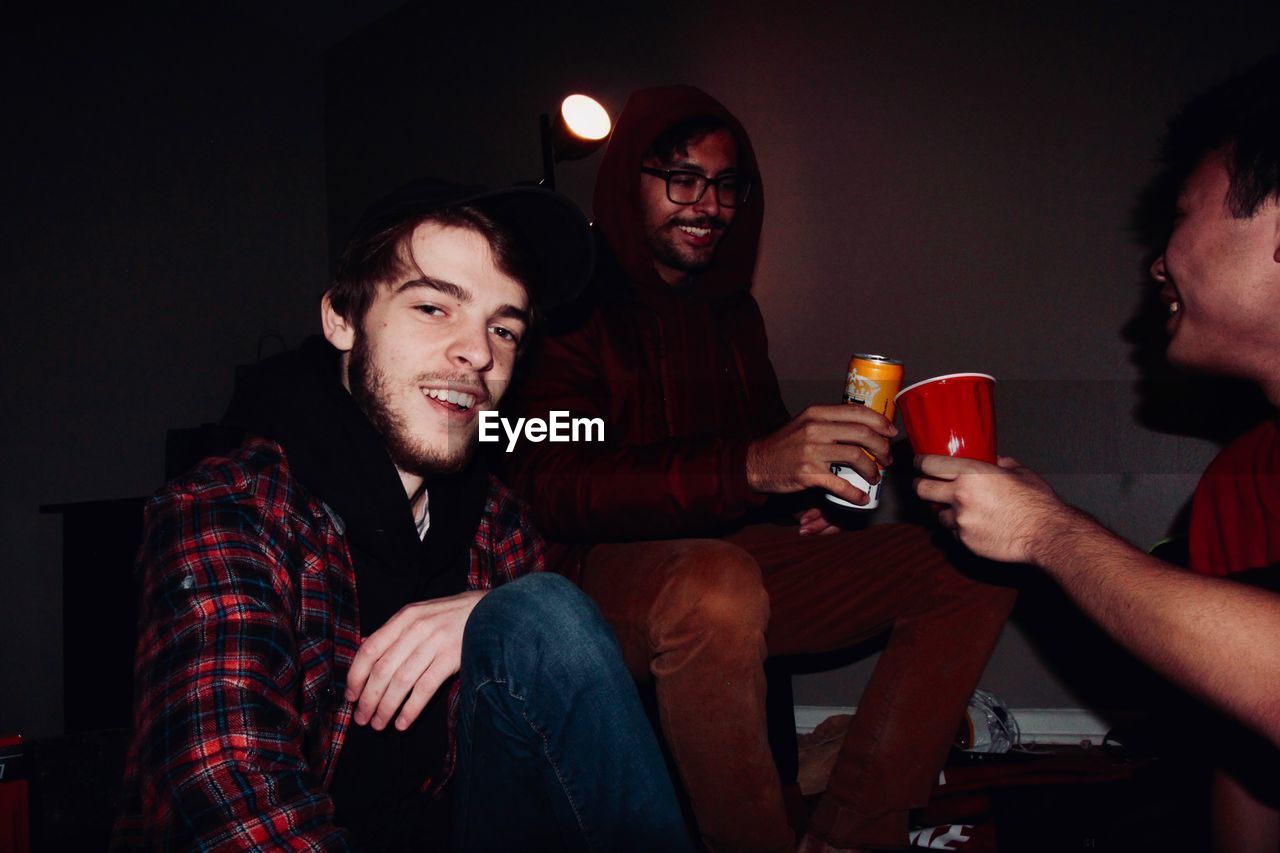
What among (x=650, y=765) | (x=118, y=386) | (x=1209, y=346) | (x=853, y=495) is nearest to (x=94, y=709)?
(x=118, y=386)

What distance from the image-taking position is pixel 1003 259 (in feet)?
7.65

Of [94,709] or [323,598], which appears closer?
[323,598]

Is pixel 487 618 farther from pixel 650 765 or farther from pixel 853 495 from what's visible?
pixel 853 495

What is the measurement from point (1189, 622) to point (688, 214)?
57.8 inches

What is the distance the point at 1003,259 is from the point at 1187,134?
1124 mm

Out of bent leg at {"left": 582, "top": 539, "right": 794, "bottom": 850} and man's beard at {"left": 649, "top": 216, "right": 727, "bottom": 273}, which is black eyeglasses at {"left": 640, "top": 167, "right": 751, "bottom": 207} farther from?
bent leg at {"left": 582, "top": 539, "right": 794, "bottom": 850}

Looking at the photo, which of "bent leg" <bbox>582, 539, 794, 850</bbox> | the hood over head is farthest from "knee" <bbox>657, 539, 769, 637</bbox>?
the hood over head

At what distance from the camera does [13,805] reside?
4.28 feet

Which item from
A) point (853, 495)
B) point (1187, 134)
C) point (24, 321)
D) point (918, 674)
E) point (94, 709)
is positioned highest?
point (1187, 134)

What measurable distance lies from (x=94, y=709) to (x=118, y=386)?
118 cm

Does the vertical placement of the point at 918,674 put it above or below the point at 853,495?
below

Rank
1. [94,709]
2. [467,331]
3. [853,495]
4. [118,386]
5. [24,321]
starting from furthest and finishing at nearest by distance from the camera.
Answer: [118,386]
[24,321]
[94,709]
[467,331]
[853,495]

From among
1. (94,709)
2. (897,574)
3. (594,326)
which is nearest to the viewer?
(897,574)

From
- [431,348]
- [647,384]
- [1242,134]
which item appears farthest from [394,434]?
[1242,134]
